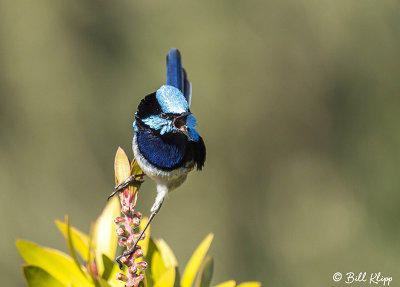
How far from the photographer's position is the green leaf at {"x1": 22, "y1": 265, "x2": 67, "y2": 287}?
41.3 inches

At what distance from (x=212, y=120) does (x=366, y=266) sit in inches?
74.3

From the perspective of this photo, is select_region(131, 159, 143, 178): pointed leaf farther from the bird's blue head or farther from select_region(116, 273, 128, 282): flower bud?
select_region(116, 273, 128, 282): flower bud

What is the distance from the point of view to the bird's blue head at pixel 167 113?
1.57 metres

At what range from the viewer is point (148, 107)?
168cm

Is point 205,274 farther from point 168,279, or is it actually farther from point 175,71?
point 175,71

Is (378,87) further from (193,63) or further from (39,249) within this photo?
(39,249)

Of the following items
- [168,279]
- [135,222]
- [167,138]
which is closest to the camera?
[168,279]

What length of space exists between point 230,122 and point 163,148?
10.4ft

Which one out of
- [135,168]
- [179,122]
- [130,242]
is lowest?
[130,242]

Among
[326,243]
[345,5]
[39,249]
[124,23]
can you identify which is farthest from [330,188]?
[39,249]

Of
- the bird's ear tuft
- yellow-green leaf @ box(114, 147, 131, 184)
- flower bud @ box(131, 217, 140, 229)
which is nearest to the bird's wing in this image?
the bird's ear tuft

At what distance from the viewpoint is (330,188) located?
5035 millimetres

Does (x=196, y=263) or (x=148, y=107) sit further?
(x=148, y=107)

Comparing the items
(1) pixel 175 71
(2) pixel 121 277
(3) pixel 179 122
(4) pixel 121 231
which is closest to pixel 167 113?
(3) pixel 179 122
